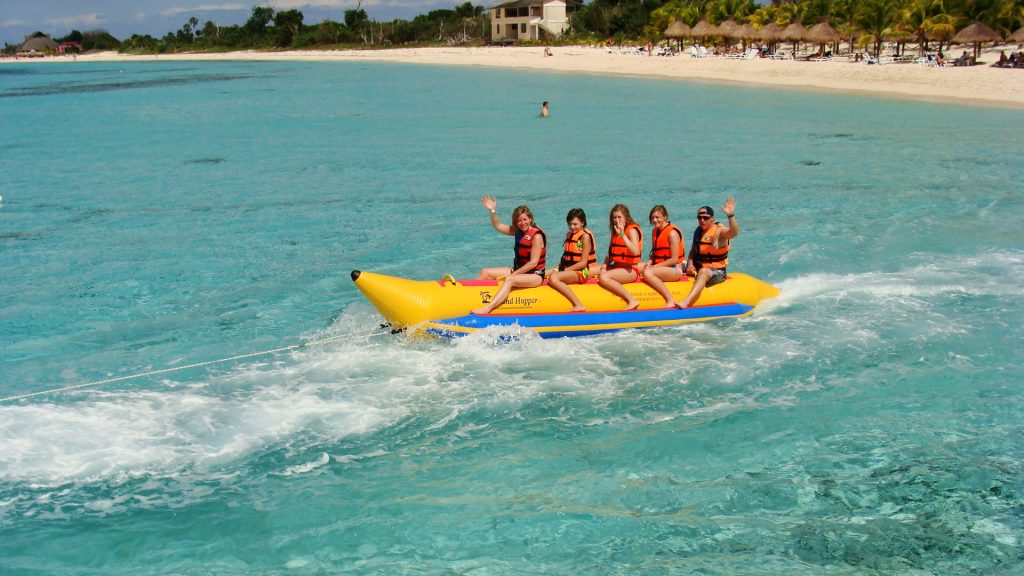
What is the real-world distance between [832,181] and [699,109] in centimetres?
1157

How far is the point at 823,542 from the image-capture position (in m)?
4.64

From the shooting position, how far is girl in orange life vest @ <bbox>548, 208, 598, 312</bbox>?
23.5ft

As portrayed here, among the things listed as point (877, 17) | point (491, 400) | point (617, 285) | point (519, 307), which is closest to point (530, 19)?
point (877, 17)

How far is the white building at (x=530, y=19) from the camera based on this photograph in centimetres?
6700

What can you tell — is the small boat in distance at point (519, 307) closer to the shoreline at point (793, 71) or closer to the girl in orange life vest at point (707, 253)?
the girl in orange life vest at point (707, 253)

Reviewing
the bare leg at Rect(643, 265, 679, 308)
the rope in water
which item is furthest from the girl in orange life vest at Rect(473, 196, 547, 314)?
the rope in water

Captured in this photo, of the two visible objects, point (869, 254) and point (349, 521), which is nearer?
point (349, 521)

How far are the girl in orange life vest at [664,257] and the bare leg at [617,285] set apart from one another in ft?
0.73

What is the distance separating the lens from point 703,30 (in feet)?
140

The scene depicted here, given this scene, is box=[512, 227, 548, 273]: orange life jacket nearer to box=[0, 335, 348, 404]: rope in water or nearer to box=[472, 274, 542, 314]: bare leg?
box=[472, 274, 542, 314]: bare leg

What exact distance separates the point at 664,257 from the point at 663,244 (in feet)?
0.37

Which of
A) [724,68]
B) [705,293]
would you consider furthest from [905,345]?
[724,68]

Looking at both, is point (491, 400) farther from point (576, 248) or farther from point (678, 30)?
point (678, 30)

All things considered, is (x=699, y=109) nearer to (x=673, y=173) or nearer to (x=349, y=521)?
(x=673, y=173)
